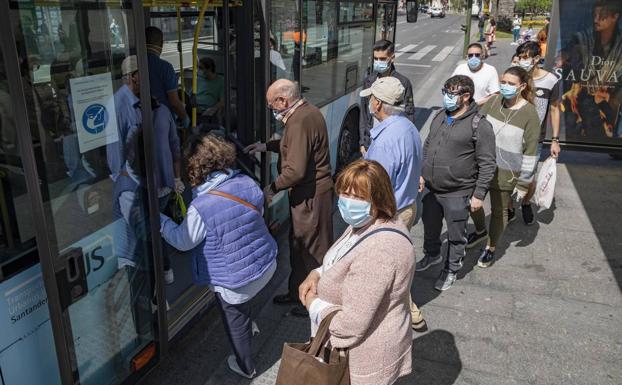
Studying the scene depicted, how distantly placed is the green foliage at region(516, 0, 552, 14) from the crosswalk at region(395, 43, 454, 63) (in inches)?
867

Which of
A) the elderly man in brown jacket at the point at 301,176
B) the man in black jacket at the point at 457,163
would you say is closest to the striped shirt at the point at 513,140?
the man in black jacket at the point at 457,163

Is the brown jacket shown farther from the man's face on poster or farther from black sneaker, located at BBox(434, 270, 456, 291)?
the man's face on poster

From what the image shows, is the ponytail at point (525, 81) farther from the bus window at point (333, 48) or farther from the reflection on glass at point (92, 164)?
the reflection on glass at point (92, 164)

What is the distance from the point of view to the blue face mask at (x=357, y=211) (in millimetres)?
2305

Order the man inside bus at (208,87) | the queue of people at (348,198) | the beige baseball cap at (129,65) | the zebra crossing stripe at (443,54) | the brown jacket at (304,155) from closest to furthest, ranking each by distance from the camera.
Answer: the queue of people at (348,198) → the beige baseball cap at (129,65) → the brown jacket at (304,155) → the man inside bus at (208,87) → the zebra crossing stripe at (443,54)

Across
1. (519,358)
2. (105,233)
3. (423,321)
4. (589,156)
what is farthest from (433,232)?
(589,156)

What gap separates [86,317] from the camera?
8.71 ft

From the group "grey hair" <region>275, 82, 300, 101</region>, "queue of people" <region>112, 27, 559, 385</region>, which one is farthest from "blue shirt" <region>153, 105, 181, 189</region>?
"grey hair" <region>275, 82, 300, 101</region>

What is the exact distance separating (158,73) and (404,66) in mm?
17450

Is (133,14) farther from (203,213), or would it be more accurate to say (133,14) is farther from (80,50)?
(203,213)

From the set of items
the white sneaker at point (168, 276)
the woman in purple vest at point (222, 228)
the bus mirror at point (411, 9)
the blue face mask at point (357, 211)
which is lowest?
the white sneaker at point (168, 276)

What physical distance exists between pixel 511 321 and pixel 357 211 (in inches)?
100

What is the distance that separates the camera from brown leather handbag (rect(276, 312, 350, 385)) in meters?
2.21

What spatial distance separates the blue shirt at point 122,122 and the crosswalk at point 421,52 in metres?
20.9
